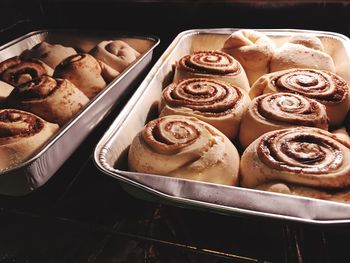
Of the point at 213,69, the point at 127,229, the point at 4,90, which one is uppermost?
the point at 213,69

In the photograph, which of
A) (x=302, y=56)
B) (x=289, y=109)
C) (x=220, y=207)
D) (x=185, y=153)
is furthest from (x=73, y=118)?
(x=302, y=56)

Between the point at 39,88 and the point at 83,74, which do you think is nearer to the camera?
the point at 39,88

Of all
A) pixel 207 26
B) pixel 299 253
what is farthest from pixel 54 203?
pixel 207 26

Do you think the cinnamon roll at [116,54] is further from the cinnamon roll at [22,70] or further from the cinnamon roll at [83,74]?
the cinnamon roll at [22,70]

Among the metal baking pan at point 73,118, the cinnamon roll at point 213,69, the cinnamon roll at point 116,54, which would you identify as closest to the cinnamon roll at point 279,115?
the cinnamon roll at point 213,69

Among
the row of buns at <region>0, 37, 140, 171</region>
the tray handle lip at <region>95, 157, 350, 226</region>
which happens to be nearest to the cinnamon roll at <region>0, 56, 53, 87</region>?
the row of buns at <region>0, 37, 140, 171</region>

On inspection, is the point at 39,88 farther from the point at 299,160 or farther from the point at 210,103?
the point at 299,160
